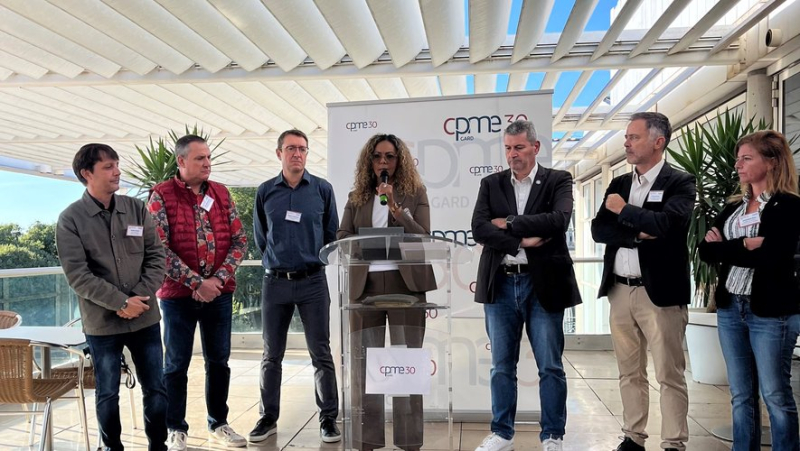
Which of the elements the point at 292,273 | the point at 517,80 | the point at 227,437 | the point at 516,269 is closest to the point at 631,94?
the point at 517,80

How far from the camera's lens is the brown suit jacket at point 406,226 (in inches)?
99.0

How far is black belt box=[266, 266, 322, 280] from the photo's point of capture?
3.51 m

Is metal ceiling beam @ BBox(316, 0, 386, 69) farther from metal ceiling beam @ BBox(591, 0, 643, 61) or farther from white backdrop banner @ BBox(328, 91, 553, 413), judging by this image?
metal ceiling beam @ BBox(591, 0, 643, 61)

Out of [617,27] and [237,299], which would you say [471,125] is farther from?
[237,299]

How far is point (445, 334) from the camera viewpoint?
95.0 inches

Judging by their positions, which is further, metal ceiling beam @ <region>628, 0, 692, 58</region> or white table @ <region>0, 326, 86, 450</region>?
metal ceiling beam @ <region>628, 0, 692, 58</region>

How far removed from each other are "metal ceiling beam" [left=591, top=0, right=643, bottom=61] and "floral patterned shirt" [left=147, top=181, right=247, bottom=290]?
10.8 ft

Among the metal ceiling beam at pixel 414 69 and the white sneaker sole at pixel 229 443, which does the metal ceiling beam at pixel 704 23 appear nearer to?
the metal ceiling beam at pixel 414 69

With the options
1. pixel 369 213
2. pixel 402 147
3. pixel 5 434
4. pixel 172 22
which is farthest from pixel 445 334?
pixel 172 22

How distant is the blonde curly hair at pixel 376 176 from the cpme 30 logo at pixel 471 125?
983 millimetres

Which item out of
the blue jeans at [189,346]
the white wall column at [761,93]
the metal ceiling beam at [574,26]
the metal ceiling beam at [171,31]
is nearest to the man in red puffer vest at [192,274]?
the blue jeans at [189,346]

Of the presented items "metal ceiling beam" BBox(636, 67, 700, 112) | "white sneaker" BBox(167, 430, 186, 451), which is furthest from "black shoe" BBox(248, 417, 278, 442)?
"metal ceiling beam" BBox(636, 67, 700, 112)

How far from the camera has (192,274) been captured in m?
3.29

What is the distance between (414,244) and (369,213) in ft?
2.46
